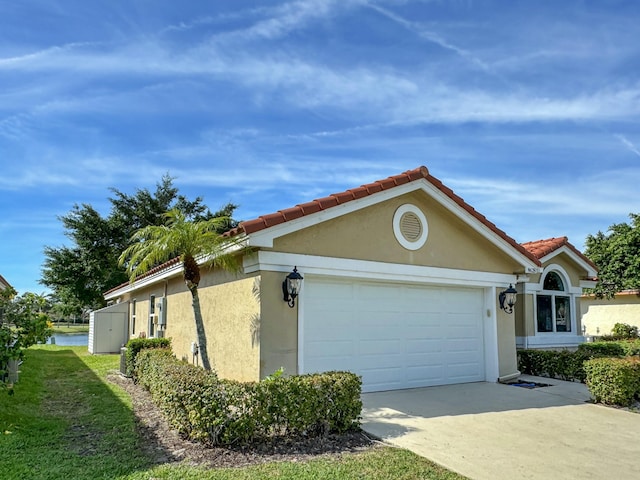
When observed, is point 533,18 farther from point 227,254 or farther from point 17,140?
point 17,140

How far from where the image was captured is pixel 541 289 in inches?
615

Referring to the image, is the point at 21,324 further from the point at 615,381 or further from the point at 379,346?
the point at 615,381

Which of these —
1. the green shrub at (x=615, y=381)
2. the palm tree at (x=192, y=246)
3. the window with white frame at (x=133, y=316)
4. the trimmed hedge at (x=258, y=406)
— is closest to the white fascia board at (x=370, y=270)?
the palm tree at (x=192, y=246)

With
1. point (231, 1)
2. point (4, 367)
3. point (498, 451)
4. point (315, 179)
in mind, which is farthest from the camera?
point (315, 179)

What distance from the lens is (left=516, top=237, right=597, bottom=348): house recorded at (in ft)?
50.0

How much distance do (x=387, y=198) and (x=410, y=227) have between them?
3.22ft

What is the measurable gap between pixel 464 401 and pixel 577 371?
168 inches

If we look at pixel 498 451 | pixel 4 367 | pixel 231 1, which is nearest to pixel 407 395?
pixel 498 451

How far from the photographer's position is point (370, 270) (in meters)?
9.70

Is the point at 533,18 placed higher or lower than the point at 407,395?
higher

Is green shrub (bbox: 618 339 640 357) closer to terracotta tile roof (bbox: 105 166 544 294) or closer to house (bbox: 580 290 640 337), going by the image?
terracotta tile roof (bbox: 105 166 544 294)

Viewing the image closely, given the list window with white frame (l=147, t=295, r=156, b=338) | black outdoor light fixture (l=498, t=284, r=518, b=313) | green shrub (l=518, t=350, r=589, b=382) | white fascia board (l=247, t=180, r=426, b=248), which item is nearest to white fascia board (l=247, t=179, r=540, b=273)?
white fascia board (l=247, t=180, r=426, b=248)

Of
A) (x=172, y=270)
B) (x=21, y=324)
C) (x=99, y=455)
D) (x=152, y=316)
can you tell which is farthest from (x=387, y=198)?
(x=152, y=316)

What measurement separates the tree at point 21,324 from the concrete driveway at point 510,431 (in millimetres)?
5628
